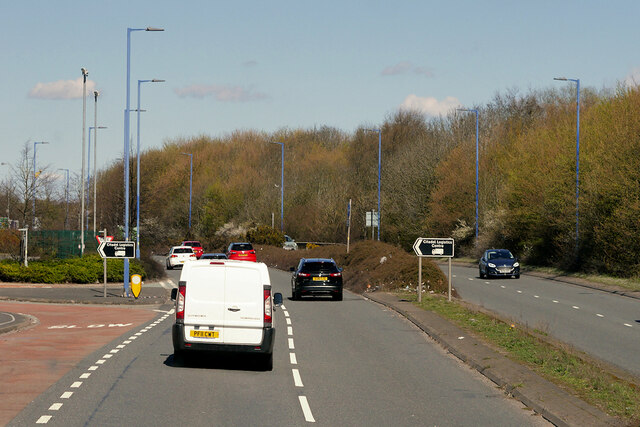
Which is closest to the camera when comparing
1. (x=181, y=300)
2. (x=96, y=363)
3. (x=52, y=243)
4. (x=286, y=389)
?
(x=286, y=389)

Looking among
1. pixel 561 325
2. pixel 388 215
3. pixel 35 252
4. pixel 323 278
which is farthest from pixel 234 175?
pixel 561 325

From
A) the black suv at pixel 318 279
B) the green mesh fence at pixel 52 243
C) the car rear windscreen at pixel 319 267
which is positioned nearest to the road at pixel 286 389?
the black suv at pixel 318 279

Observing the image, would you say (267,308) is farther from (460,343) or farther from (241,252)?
(241,252)

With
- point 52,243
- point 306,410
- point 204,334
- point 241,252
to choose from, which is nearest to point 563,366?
point 306,410

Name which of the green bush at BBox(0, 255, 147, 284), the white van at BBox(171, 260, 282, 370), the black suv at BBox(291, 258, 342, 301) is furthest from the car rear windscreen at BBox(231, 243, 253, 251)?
the white van at BBox(171, 260, 282, 370)

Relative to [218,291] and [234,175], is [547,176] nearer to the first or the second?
[218,291]

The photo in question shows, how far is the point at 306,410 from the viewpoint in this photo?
1198cm

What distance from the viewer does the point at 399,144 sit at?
90688 mm

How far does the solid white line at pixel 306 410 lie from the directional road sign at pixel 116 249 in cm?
2115

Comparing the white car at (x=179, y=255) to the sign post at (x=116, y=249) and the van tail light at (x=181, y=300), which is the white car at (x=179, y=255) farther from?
the van tail light at (x=181, y=300)

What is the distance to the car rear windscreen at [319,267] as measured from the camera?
34312mm

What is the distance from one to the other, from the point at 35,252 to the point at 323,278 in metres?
23.2

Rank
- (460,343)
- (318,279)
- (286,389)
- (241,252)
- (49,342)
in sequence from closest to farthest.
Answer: (286,389) → (460,343) → (49,342) → (318,279) → (241,252)

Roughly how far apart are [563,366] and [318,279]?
1920 centimetres
